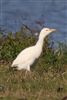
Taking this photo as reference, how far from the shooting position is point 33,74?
1344cm

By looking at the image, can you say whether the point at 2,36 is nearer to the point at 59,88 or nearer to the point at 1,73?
the point at 1,73

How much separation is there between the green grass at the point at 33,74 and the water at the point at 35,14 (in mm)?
1913

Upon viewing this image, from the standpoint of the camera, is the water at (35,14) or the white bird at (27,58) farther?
the water at (35,14)

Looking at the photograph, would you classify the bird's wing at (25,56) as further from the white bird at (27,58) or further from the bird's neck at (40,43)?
the bird's neck at (40,43)

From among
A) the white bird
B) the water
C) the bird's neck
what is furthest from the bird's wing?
the water

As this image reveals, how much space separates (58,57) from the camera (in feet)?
48.7

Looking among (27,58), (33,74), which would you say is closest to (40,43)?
(27,58)

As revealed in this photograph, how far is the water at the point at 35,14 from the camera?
60.6 feet

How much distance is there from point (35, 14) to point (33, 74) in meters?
7.89

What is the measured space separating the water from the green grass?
1.91 m

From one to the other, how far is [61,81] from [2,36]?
3.49 metres

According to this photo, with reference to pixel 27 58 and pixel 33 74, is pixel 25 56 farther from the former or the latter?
pixel 33 74

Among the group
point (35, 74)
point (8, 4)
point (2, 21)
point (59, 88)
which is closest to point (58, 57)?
point (35, 74)

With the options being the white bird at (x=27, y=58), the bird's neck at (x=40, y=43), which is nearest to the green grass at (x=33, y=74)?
the white bird at (x=27, y=58)
